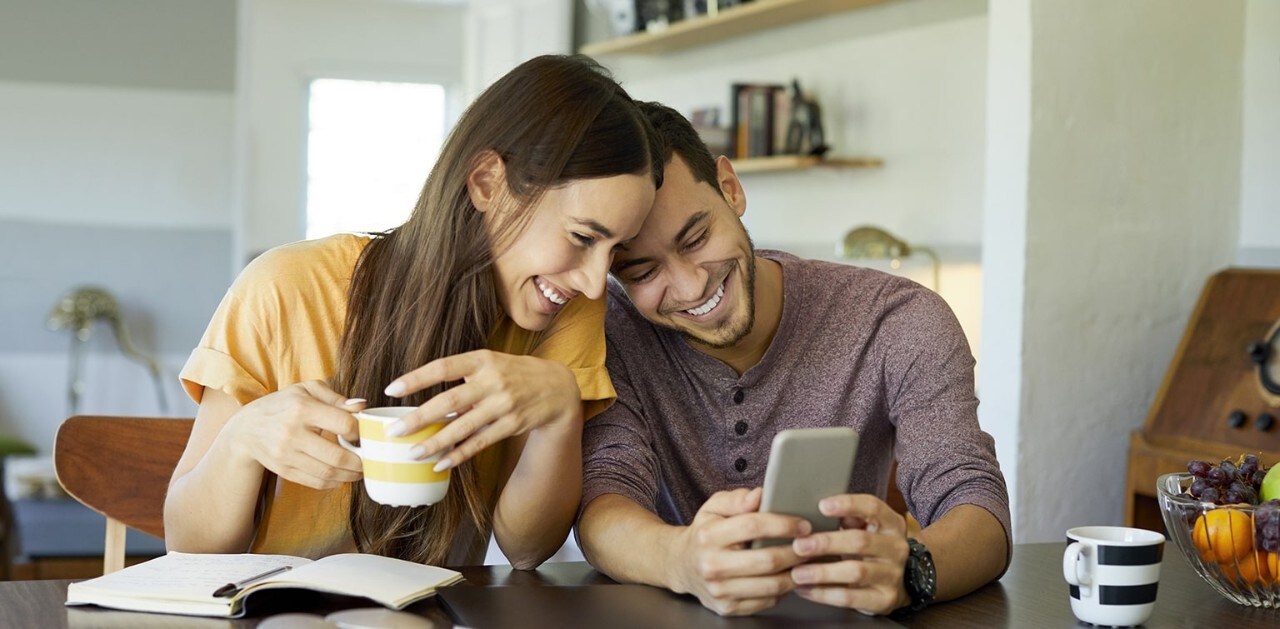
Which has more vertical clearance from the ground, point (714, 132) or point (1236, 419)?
point (714, 132)

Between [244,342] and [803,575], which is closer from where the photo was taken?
[803,575]

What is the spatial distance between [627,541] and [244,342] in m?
0.51

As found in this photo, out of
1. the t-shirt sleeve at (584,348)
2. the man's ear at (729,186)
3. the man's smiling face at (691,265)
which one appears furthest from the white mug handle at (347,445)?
the man's ear at (729,186)

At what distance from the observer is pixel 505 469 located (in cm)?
162

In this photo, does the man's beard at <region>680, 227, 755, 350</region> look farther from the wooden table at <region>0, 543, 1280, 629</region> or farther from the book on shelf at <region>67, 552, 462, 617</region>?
the book on shelf at <region>67, 552, 462, 617</region>

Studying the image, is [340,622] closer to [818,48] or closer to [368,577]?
[368,577]

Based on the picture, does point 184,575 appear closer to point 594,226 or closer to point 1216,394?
point 594,226

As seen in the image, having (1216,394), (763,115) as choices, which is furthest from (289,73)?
(1216,394)

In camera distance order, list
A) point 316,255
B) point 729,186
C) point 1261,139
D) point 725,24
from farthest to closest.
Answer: point 725,24 → point 1261,139 → point 729,186 → point 316,255

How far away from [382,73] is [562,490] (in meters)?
5.13

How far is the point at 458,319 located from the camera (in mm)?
1494

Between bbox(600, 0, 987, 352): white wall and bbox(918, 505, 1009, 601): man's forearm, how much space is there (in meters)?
2.17

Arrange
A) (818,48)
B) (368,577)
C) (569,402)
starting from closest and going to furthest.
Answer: (368,577) < (569,402) < (818,48)

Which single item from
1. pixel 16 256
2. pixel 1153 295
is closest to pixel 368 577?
pixel 1153 295
